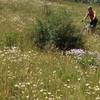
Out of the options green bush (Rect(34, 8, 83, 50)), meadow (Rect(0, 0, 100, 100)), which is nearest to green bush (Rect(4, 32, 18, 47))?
meadow (Rect(0, 0, 100, 100))

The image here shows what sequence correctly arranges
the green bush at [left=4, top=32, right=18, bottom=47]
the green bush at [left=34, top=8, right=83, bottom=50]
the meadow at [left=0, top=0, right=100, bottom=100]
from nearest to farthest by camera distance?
the meadow at [left=0, top=0, right=100, bottom=100] → the green bush at [left=4, top=32, right=18, bottom=47] → the green bush at [left=34, top=8, right=83, bottom=50]

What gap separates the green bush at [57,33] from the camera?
48.5ft

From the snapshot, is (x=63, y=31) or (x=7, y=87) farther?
(x=63, y=31)

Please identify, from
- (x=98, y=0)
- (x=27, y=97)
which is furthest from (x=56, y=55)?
(x=98, y=0)

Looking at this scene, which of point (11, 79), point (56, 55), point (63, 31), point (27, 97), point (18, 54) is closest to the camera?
point (27, 97)

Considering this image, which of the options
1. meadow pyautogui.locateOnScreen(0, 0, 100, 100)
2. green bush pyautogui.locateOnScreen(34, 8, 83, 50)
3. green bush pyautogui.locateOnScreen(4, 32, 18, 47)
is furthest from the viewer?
green bush pyautogui.locateOnScreen(34, 8, 83, 50)

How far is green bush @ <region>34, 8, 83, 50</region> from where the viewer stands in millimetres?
14781

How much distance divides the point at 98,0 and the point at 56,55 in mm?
82960

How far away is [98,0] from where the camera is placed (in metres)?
94.1

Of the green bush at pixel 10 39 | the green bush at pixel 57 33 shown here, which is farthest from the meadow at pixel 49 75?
the green bush at pixel 57 33

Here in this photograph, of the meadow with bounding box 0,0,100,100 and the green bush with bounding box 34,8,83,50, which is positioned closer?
the meadow with bounding box 0,0,100,100

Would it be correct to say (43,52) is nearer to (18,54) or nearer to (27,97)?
(18,54)

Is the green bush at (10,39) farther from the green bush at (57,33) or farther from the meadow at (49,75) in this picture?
the green bush at (57,33)

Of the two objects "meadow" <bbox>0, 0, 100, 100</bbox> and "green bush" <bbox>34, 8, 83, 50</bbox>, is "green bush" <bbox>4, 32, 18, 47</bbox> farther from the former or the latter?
"green bush" <bbox>34, 8, 83, 50</bbox>
